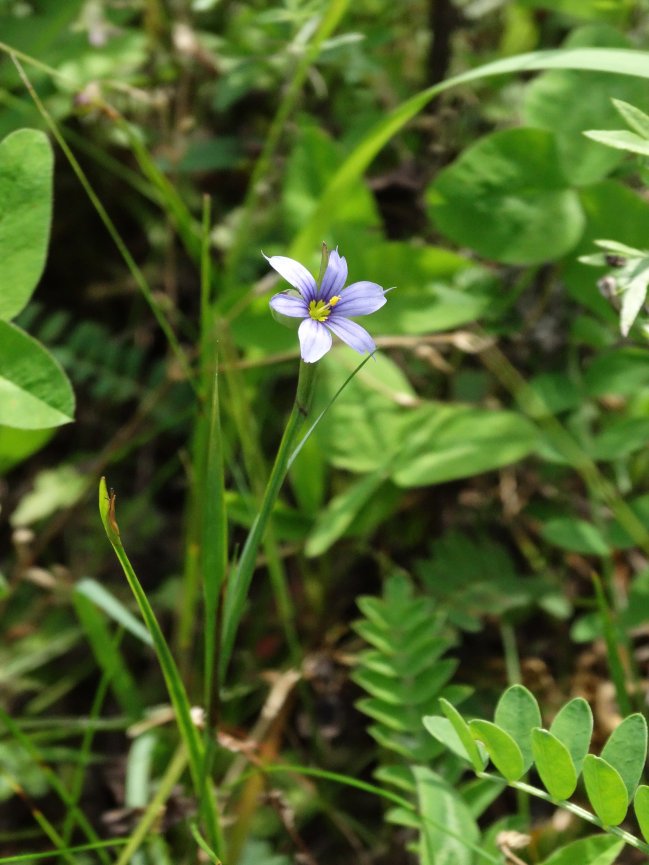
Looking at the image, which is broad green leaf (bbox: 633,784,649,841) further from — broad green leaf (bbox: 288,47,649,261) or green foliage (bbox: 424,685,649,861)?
broad green leaf (bbox: 288,47,649,261)

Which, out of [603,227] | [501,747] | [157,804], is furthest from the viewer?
[603,227]

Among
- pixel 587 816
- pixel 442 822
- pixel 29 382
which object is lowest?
pixel 442 822

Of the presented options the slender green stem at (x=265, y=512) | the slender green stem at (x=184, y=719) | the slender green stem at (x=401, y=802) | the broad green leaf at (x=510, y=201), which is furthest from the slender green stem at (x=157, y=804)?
the broad green leaf at (x=510, y=201)

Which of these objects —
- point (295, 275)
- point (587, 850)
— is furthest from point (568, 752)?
point (295, 275)

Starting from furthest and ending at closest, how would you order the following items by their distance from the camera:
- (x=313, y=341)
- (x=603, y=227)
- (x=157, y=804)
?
(x=603, y=227) → (x=157, y=804) → (x=313, y=341)

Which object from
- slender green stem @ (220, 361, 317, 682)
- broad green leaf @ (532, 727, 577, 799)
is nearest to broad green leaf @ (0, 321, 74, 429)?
slender green stem @ (220, 361, 317, 682)

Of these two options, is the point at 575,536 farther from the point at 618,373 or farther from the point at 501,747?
the point at 501,747

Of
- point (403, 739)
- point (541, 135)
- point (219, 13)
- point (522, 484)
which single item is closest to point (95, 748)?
point (403, 739)

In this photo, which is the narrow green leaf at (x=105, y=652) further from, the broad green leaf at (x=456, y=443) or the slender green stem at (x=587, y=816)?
the slender green stem at (x=587, y=816)
